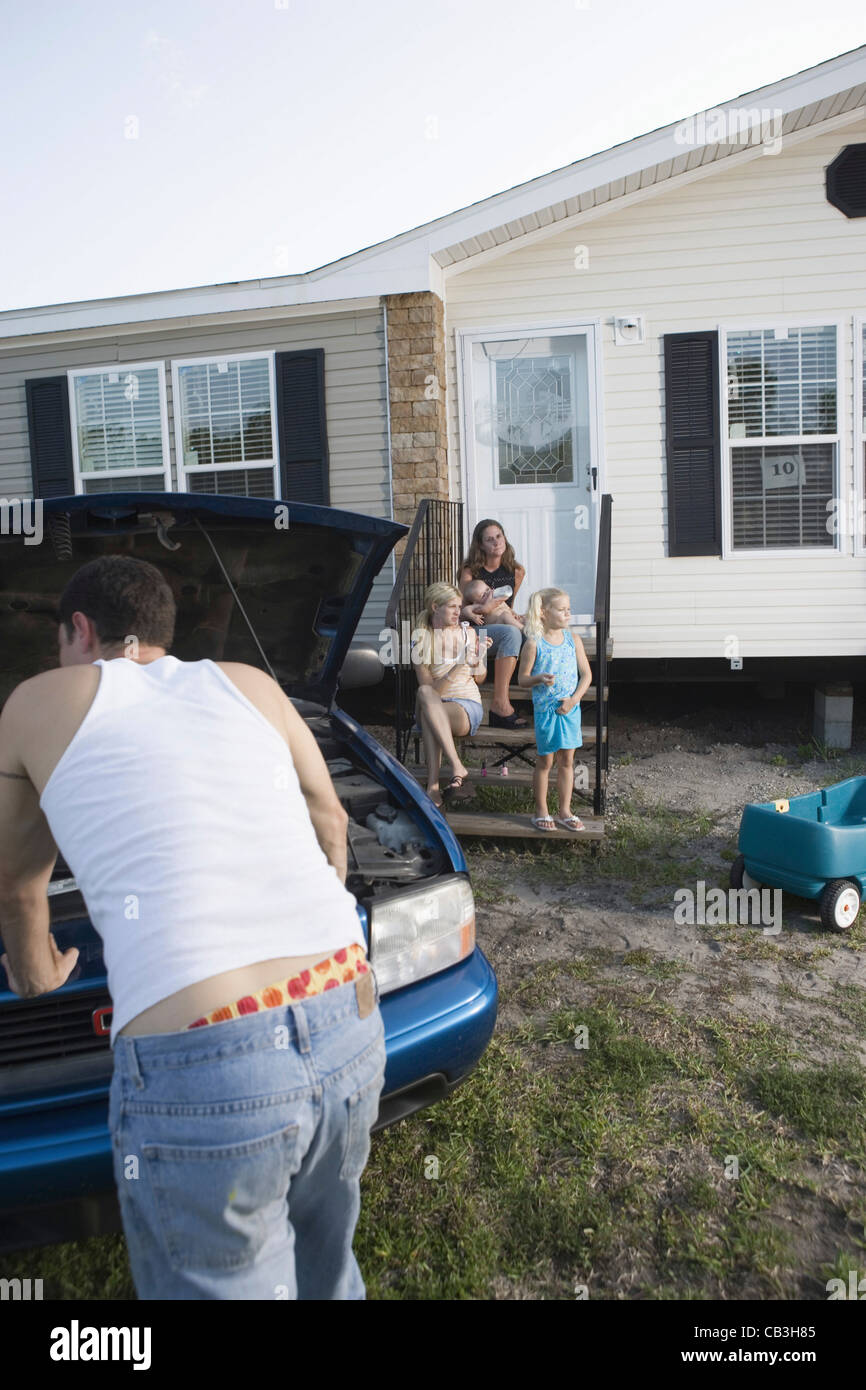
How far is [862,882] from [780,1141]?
190cm

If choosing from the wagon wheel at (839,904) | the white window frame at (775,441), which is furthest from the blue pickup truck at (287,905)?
the white window frame at (775,441)

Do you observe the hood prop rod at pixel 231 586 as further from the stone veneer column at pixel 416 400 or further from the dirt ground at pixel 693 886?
the stone veneer column at pixel 416 400

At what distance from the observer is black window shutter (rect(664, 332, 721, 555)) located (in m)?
7.62

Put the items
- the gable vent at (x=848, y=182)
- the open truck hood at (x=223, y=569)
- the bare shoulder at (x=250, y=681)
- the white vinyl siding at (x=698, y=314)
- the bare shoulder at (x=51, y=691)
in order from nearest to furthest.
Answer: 1. the bare shoulder at (x=51, y=691)
2. the bare shoulder at (x=250, y=681)
3. the open truck hood at (x=223, y=569)
4. the gable vent at (x=848, y=182)
5. the white vinyl siding at (x=698, y=314)

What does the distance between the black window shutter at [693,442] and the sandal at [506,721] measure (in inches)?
94.5

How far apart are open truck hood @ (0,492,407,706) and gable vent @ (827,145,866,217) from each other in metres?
6.14

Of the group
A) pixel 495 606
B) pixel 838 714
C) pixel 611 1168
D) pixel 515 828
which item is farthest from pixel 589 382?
pixel 611 1168

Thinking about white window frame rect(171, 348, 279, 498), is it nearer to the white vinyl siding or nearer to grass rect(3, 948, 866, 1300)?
A: the white vinyl siding

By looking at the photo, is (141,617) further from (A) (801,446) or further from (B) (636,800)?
(A) (801,446)

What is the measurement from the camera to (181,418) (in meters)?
8.34

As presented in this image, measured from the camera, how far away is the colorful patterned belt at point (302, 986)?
136 cm

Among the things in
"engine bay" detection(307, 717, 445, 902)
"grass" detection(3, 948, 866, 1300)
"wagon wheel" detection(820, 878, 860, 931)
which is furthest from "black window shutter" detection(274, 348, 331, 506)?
"grass" detection(3, 948, 866, 1300)

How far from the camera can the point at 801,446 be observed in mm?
7660
